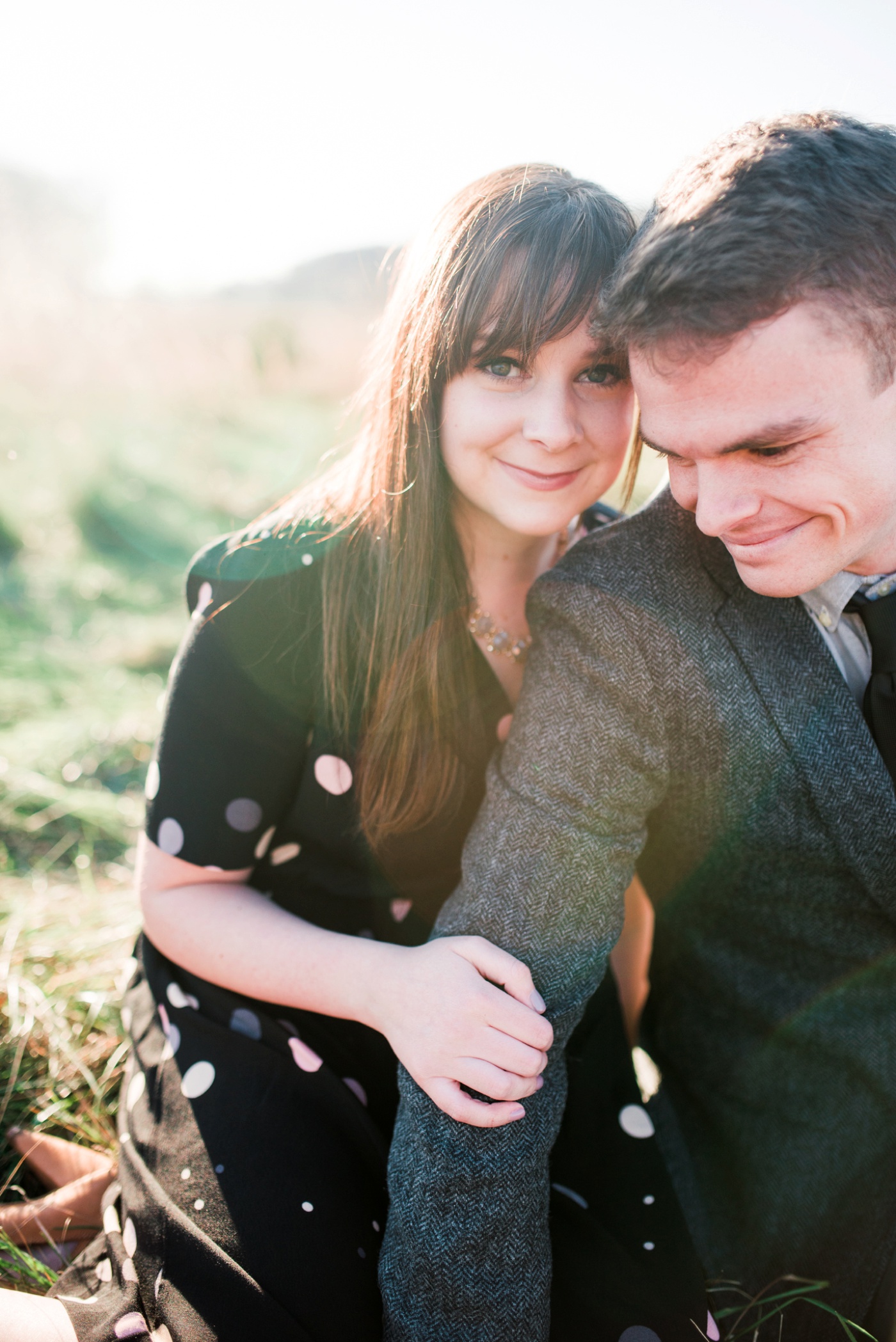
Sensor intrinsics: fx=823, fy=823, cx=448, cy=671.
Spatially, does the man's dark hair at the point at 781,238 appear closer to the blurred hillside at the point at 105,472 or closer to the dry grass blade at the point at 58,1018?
the blurred hillside at the point at 105,472

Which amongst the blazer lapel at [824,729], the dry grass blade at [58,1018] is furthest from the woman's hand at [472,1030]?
the dry grass blade at [58,1018]

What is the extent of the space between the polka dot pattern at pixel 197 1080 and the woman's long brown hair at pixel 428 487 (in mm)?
533

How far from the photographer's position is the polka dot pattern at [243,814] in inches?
66.7

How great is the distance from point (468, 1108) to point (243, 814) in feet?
2.38

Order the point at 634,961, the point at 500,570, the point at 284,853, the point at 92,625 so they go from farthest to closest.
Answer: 1. the point at 92,625
2. the point at 634,961
3. the point at 500,570
4. the point at 284,853

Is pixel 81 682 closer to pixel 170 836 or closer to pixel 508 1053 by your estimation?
pixel 170 836

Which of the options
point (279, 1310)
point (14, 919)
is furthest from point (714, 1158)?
point (14, 919)

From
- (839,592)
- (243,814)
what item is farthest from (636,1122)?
(839,592)

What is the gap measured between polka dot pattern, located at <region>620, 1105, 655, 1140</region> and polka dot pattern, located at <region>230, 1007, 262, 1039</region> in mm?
780

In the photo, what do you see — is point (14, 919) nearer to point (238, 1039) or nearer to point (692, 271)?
point (238, 1039)

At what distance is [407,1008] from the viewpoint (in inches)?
55.9

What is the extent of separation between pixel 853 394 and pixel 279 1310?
1.64 meters

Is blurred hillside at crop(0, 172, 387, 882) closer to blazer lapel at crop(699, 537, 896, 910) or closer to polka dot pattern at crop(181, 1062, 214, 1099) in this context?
blazer lapel at crop(699, 537, 896, 910)

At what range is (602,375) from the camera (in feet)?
5.60
